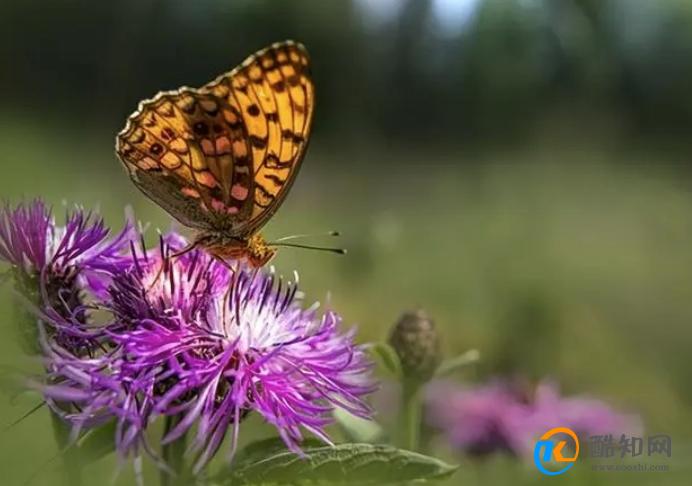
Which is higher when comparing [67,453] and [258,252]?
[258,252]

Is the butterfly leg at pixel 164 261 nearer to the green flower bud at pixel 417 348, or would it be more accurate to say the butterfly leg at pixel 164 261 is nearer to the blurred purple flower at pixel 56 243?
the blurred purple flower at pixel 56 243

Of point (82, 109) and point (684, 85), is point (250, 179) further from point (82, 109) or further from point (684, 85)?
point (684, 85)

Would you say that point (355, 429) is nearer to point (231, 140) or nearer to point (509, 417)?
point (231, 140)

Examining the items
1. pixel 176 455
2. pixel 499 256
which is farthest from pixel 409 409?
pixel 499 256

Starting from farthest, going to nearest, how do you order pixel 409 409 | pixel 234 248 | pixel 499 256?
pixel 499 256 < pixel 409 409 < pixel 234 248

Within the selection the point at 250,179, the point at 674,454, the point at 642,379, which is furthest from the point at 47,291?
the point at 642,379

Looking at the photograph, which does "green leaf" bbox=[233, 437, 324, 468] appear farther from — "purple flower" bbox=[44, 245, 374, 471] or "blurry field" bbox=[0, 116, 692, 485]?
"blurry field" bbox=[0, 116, 692, 485]

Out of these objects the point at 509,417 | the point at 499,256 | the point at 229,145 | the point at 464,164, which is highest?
the point at 464,164
